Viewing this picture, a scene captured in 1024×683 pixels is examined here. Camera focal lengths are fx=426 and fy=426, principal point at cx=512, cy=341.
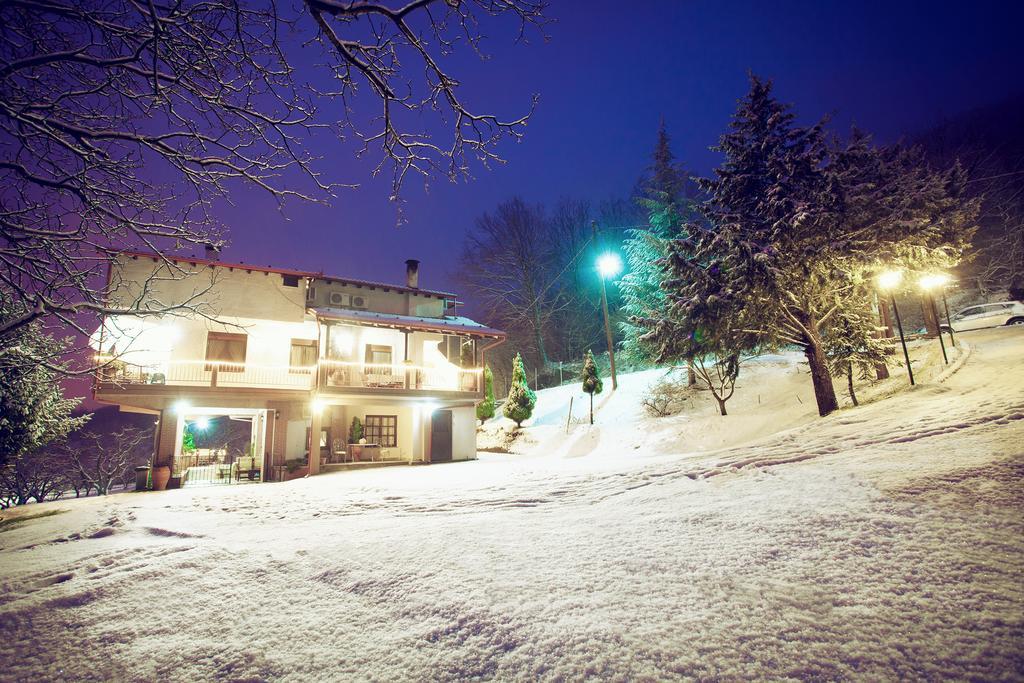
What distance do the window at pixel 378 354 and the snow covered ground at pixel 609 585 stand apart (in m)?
12.6

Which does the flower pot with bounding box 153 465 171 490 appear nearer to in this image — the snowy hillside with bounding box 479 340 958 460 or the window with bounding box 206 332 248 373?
the window with bounding box 206 332 248 373

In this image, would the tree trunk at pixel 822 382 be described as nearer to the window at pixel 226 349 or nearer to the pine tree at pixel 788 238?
the pine tree at pixel 788 238

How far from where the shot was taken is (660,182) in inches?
902

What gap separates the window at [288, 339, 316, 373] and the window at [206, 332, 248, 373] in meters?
1.65

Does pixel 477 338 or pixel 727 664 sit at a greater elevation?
pixel 477 338

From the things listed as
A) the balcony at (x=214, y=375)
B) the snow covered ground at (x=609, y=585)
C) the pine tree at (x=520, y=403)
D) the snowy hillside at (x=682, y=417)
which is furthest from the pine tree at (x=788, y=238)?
the balcony at (x=214, y=375)

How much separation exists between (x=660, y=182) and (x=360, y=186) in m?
21.9

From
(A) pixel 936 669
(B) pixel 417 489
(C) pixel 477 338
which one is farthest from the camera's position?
(C) pixel 477 338

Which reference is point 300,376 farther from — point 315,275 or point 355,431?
point 315,275

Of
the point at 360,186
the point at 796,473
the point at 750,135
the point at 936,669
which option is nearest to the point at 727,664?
the point at 936,669

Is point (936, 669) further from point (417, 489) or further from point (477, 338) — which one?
point (477, 338)

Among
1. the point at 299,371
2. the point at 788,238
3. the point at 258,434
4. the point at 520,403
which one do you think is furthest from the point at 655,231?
the point at 258,434

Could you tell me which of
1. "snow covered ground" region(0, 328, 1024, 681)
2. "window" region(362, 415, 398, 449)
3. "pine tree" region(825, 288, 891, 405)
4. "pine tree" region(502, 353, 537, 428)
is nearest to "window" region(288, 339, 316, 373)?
"window" region(362, 415, 398, 449)

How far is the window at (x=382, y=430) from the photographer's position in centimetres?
1775
